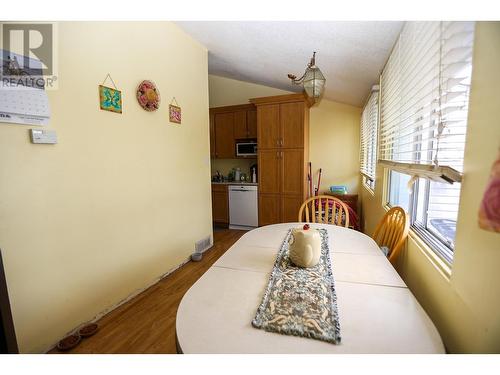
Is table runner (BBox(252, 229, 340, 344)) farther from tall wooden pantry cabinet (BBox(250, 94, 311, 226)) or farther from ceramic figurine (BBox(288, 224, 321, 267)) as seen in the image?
tall wooden pantry cabinet (BBox(250, 94, 311, 226))

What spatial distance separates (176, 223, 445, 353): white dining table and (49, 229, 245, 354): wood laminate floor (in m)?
0.84

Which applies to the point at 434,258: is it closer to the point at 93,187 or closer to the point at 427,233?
the point at 427,233

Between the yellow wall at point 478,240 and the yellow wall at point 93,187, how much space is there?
1.97 m

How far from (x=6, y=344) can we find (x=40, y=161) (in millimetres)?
904

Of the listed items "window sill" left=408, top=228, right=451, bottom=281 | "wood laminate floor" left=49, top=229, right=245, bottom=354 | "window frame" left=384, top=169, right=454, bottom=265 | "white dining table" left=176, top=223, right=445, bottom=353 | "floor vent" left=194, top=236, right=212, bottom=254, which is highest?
"window frame" left=384, top=169, right=454, bottom=265

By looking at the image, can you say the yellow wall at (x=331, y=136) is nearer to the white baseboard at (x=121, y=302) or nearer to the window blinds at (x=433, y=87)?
the window blinds at (x=433, y=87)

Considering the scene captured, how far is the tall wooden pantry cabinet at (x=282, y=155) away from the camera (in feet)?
11.3

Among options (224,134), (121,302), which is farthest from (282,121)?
(121,302)

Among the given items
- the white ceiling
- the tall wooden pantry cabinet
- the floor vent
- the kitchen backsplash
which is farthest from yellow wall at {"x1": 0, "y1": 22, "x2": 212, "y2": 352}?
the kitchen backsplash

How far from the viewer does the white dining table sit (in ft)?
2.05

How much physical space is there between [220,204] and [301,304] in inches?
130

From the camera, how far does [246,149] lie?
3947 mm
